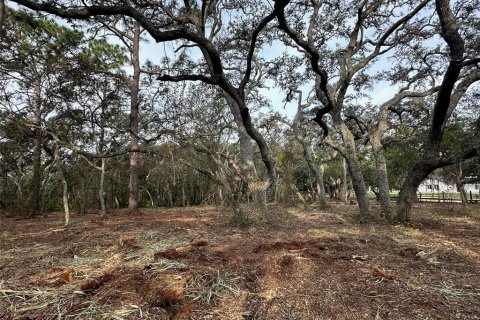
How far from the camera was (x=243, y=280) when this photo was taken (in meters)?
2.66

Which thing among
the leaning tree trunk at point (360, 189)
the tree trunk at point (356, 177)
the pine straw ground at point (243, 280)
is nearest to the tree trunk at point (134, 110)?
the pine straw ground at point (243, 280)

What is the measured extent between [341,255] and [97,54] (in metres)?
8.95

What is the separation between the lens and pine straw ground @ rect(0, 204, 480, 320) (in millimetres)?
2072

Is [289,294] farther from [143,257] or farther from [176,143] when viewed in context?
[176,143]

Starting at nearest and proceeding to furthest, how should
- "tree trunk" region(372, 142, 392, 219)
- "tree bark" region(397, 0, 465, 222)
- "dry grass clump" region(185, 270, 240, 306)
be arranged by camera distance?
"dry grass clump" region(185, 270, 240, 306) < "tree bark" region(397, 0, 465, 222) < "tree trunk" region(372, 142, 392, 219)

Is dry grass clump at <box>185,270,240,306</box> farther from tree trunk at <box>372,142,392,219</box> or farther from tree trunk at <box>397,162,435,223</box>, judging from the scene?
tree trunk at <box>372,142,392,219</box>

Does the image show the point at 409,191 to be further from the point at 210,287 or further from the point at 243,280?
the point at 210,287

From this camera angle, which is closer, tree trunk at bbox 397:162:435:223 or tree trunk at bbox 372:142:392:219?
tree trunk at bbox 397:162:435:223

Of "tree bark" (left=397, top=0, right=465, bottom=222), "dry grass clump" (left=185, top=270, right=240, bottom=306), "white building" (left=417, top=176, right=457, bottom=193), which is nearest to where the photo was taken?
"dry grass clump" (left=185, top=270, right=240, bottom=306)

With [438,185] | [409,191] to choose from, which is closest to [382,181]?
[409,191]

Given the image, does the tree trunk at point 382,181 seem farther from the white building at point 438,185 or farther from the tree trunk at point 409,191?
the white building at point 438,185

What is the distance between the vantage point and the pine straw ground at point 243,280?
207 cm

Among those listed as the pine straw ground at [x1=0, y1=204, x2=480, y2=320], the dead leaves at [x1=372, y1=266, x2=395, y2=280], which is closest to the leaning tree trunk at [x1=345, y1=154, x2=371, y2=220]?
the pine straw ground at [x1=0, y1=204, x2=480, y2=320]

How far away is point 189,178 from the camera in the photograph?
627 inches
